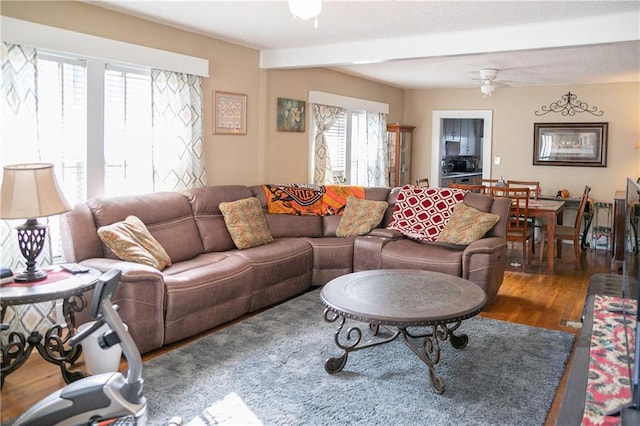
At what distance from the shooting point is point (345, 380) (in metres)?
2.95

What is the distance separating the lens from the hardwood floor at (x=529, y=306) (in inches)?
110

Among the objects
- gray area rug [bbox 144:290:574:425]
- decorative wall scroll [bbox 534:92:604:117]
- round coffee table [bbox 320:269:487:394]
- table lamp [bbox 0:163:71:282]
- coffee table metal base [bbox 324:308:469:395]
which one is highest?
decorative wall scroll [bbox 534:92:604:117]

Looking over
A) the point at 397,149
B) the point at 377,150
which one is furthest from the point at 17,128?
the point at 397,149

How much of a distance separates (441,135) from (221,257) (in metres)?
5.51

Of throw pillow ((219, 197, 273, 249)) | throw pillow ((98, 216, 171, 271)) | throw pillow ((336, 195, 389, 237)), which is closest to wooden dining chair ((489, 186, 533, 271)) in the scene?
throw pillow ((336, 195, 389, 237))

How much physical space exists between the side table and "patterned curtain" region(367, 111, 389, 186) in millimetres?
5087

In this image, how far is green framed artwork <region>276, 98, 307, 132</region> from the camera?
5.78m

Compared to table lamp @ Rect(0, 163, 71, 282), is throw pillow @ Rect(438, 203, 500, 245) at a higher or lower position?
lower

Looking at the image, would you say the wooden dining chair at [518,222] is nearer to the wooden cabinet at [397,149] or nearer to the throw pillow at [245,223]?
the wooden cabinet at [397,149]

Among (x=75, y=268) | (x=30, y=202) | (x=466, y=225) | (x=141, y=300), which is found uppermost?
(x=30, y=202)

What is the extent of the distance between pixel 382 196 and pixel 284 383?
9.63ft

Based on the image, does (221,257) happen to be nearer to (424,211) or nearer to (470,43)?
(424,211)

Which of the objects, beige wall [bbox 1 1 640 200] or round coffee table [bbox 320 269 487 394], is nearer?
round coffee table [bbox 320 269 487 394]

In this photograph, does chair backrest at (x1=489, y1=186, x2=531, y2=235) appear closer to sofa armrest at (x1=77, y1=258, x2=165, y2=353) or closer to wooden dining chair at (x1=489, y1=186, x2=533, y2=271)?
wooden dining chair at (x1=489, y1=186, x2=533, y2=271)
